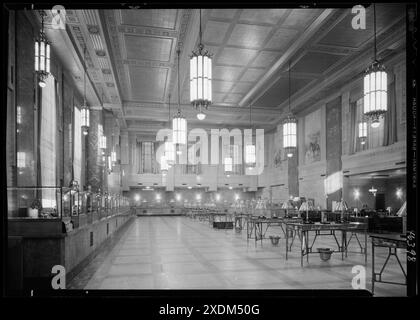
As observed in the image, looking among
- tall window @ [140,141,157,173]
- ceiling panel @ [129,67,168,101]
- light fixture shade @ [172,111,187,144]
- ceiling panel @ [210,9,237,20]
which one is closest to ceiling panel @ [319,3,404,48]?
ceiling panel @ [210,9,237,20]

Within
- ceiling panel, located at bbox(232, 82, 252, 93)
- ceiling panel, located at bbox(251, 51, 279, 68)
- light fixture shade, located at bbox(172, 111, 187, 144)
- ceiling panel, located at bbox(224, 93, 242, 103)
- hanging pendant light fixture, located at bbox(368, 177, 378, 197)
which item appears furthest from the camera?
hanging pendant light fixture, located at bbox(368, 177, 378, 197)

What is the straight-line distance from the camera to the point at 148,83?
14602mm

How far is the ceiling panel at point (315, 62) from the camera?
1150 centimetres

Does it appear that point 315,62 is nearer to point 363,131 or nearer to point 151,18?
point 363,131

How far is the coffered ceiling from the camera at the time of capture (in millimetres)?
8875

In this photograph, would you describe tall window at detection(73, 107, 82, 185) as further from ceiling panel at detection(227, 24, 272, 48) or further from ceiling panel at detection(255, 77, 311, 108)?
ceiling panel at detection(255, 77, 311, 108)

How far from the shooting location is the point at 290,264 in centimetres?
597

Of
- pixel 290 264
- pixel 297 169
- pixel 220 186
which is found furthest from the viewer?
pixel 220 186

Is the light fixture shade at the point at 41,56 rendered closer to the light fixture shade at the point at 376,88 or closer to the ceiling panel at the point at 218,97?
the light fixture shade at the point at 376,88

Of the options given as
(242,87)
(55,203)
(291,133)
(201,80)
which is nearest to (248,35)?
(291,133)

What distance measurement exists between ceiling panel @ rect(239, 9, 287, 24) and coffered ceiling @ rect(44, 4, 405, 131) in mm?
26

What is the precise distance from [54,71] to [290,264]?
9.25m

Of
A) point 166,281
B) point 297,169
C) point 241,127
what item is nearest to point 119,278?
point 166,281
